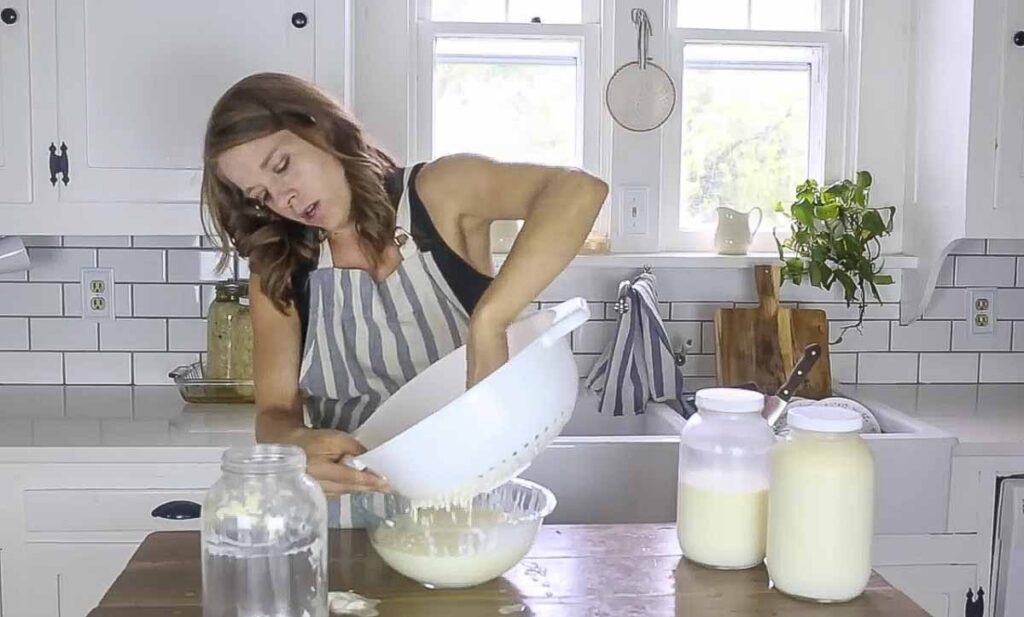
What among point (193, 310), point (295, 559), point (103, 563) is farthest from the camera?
point (193, 310)

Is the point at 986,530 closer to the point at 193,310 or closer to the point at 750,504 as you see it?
the point at 750,504

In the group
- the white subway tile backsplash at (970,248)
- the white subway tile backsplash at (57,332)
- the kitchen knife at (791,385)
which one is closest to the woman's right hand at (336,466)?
the kitchen knife at (791,385)

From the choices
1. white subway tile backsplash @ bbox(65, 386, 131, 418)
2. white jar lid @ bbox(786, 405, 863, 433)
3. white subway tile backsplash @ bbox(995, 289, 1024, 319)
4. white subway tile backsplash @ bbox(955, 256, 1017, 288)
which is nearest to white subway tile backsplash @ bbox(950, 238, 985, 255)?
white subway tile backsplash @ bbox(955, 256, 1017, 288)

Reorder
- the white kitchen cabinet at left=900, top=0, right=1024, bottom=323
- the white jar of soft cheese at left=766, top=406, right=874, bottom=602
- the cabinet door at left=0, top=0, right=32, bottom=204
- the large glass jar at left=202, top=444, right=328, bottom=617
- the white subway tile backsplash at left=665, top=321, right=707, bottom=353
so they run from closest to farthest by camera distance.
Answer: the large glass jar at left=202, top=444, right=328, bottom=617 < the white jar of soft cheese at left=766, top=406, right=874, bottom=602 < the cabinet door at left=0, top=0, right=32, bottom=204 < the white kitchen cabinet at left=900, top=0, right=1024, bottom=323 < the white subway tile backsplash at left=665, top=321, right=707, bottom=353

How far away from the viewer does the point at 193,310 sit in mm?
2621

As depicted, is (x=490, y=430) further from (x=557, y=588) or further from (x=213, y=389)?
(x=213, y=389)

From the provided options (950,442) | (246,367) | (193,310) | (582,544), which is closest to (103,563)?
(246,367)

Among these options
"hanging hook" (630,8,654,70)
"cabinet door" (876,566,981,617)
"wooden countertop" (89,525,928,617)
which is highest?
"hanging hook" (630,8,654,70)

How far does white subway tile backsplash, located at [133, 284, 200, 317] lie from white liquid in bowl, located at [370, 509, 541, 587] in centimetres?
146

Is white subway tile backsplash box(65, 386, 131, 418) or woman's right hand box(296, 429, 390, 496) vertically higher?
woman's right hand box(296, 429, 390, 496)

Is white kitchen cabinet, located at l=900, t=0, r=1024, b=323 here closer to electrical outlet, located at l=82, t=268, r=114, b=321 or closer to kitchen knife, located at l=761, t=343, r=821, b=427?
kitchen knife, located at l=761, t=343, r=821, b=427

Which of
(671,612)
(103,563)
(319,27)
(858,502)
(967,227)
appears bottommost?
(103,563)

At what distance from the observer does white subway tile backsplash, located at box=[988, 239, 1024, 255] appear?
2740mm

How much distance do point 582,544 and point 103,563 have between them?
1.11m
